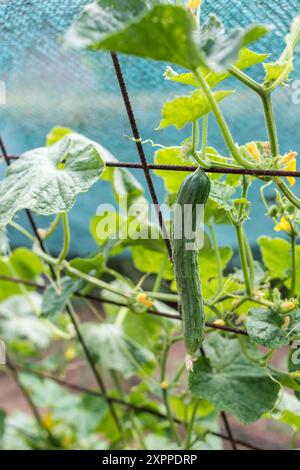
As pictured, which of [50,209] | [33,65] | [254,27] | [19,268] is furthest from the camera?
[19,268]

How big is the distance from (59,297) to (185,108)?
49cm

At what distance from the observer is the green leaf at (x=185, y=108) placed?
0.65 metres

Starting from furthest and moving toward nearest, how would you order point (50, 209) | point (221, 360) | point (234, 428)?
1. point (234, 428)
2. point (221, 360)
3. point (50, 209)

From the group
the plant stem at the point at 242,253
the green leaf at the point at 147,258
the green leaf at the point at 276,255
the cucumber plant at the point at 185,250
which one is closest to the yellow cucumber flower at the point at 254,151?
the cucumber plant at the point at 185,250

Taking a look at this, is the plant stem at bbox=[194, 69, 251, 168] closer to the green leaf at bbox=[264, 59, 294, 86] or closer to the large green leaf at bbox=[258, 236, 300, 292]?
the green leaf at bbox=[264, 59, 294, 86]

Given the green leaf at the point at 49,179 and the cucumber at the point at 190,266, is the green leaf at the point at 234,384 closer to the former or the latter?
the cucumber at the point at 190,266

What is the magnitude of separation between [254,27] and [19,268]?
1068mm

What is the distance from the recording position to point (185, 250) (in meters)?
0.69

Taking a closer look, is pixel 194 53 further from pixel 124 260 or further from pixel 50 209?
pixel 124 260

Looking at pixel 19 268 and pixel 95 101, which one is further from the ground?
pixel 95 101

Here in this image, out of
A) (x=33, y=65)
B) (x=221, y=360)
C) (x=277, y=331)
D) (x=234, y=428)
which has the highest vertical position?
(x=33, y=65)

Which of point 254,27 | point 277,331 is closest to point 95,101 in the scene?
point 277,331

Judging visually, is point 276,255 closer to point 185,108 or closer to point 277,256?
point 277,256

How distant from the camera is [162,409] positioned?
1.57 metres
